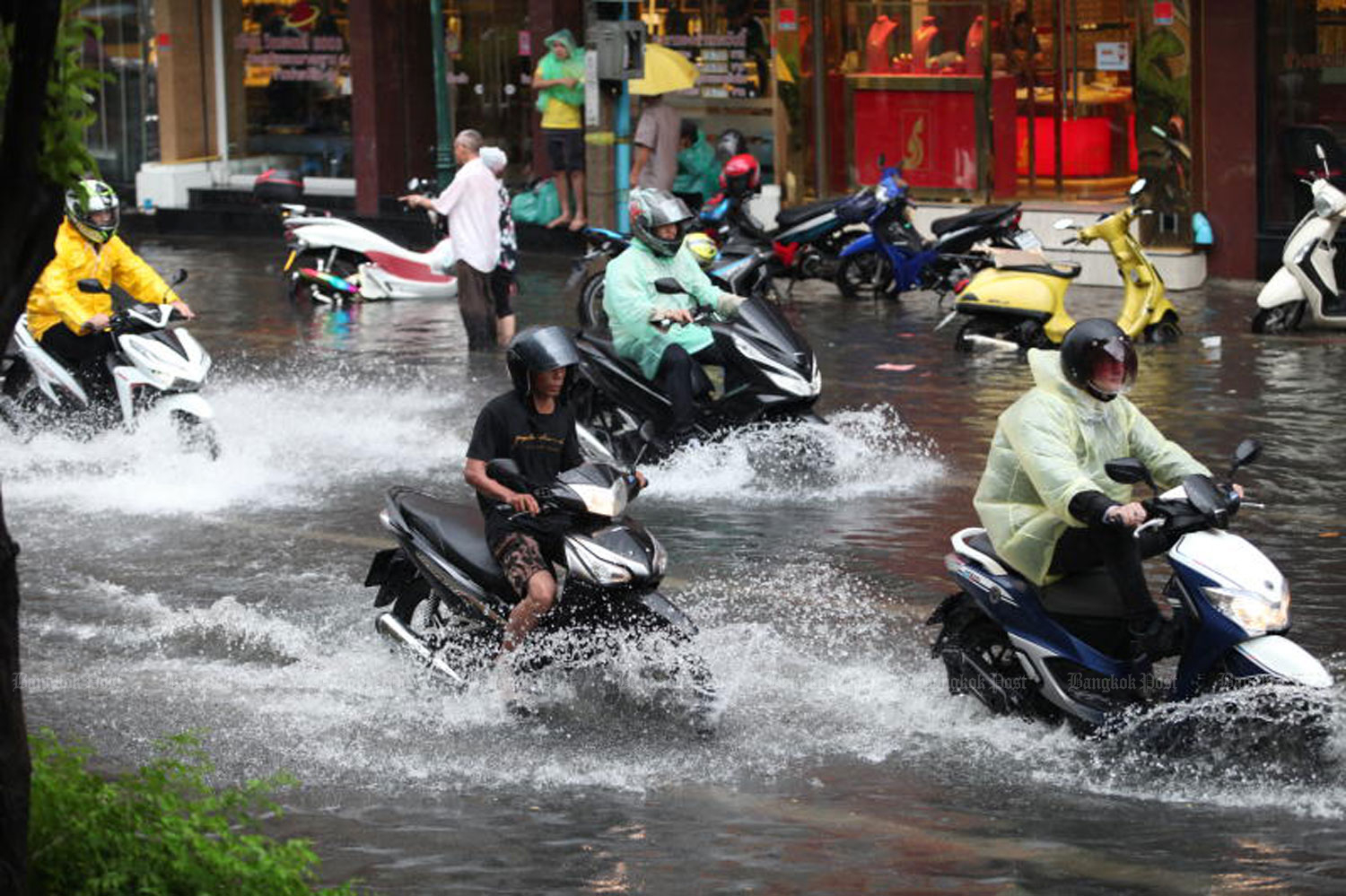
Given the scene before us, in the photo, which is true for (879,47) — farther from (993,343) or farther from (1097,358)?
(1097,358)

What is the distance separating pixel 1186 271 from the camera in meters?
19.8

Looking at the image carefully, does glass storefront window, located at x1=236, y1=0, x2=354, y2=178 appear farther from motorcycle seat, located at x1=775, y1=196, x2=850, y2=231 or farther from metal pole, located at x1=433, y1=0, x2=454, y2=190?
motorcycle seat, located at x1=775, y1=196, x2=850, y2=231

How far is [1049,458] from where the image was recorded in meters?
7.48

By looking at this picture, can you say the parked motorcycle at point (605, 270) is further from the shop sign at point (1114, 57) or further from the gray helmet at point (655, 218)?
the shop sign at point (1114, 57)

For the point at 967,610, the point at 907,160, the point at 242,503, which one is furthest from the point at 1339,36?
the point at 967,610

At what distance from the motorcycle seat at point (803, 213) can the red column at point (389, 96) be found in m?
7.32

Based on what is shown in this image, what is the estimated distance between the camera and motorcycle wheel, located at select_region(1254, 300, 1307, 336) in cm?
1719

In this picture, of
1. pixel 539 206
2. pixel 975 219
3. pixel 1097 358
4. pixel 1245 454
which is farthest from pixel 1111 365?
pixel 539 206

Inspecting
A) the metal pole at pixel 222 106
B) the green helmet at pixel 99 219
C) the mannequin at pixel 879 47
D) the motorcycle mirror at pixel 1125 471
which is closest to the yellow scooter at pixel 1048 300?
the mannequin at pixel 879 47

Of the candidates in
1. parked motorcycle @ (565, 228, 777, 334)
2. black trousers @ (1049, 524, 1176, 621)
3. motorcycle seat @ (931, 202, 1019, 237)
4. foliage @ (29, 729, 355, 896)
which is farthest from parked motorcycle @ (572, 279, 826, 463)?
foliage @ (29, 729, 355, 896)

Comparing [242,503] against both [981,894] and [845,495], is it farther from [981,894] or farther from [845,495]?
[981,894]

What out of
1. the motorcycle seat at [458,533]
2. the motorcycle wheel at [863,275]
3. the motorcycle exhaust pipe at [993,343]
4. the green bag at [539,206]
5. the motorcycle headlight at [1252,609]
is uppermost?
the green bag at [539,206]

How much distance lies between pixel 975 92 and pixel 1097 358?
50.6 feet

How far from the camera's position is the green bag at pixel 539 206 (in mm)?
23781
